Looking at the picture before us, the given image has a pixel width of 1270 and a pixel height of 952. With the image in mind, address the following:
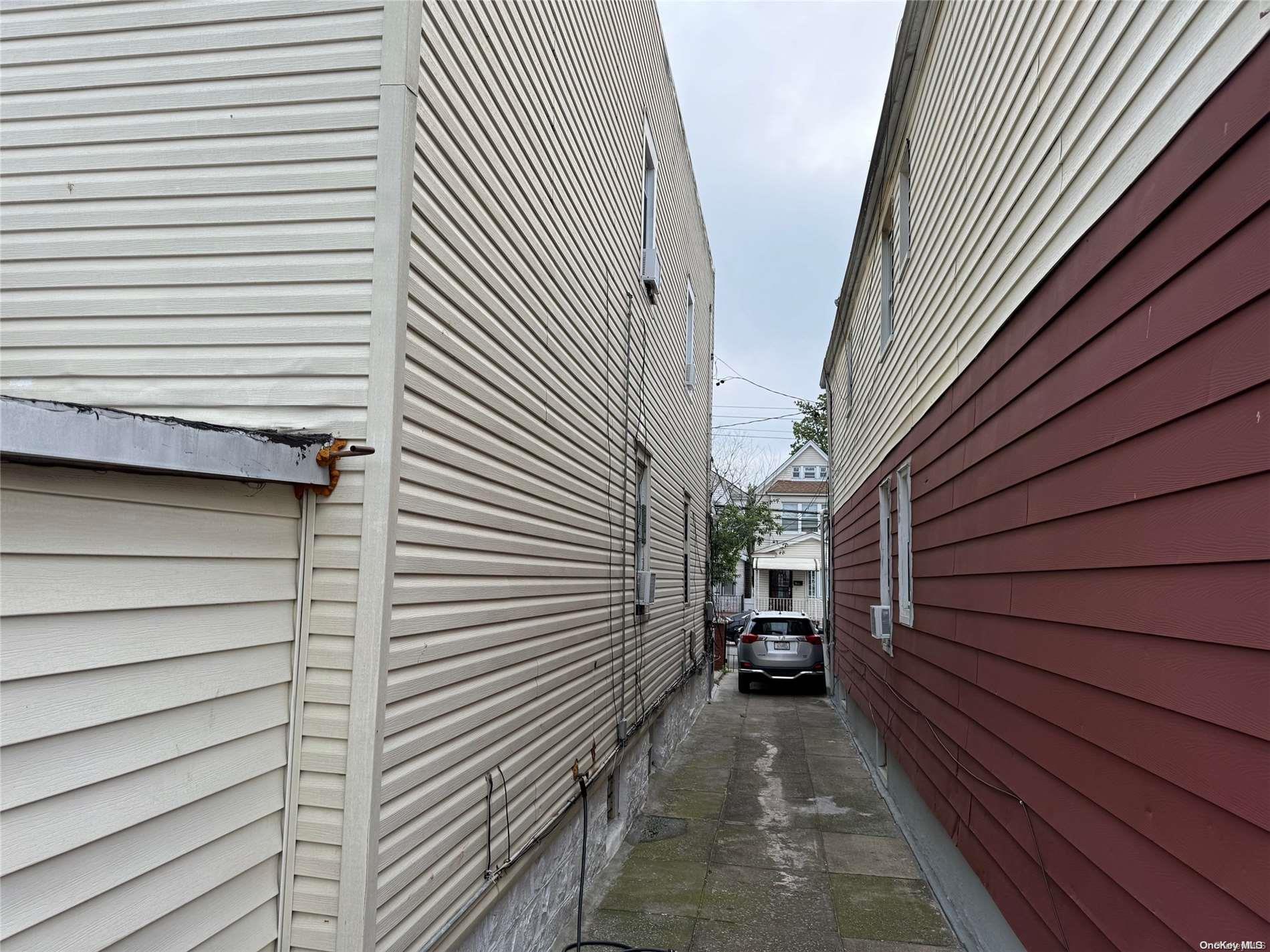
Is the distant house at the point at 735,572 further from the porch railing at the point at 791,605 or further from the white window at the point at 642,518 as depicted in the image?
the white window at the point at 642,518

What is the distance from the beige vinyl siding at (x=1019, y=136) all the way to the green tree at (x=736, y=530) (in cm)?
1900

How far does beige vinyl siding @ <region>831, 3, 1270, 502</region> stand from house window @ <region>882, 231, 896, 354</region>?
56cm

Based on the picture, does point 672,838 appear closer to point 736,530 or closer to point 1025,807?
point 1025,807

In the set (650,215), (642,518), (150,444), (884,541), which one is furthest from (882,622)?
(150,444)

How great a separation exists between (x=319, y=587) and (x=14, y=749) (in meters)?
0.97

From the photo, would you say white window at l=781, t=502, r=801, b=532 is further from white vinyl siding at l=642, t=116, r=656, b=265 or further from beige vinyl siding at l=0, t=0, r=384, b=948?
beige vinyl siding at l=0, t=0, r=384, b=948

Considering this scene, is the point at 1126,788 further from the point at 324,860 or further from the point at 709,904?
the point at 709,904

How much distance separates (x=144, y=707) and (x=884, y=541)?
692 centimetres

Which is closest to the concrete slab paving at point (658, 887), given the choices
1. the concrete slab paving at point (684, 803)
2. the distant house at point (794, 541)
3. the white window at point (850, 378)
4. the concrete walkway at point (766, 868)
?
the concrete walkway at point (766, 868)

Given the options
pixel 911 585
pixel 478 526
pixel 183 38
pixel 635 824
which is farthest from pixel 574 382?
pixel 635 824

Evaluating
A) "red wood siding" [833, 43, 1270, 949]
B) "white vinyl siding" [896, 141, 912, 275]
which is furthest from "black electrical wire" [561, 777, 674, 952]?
"white vinyl siding" [896, 141, 912, 275]

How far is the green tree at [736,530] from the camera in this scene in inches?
1037

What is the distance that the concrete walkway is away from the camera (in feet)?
16.1

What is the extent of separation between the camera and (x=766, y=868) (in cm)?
602
